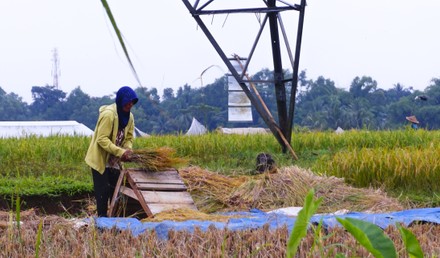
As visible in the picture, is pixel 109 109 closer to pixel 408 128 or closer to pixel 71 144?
pixel 71 144

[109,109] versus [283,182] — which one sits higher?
[109,109]

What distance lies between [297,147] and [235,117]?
338 centimetres

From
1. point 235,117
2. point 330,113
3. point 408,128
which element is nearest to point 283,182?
point 408,128

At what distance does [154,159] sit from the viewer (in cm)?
761

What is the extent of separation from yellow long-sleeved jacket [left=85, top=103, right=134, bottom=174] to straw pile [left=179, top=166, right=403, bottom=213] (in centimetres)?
130

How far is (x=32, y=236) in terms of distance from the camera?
4.70 metres

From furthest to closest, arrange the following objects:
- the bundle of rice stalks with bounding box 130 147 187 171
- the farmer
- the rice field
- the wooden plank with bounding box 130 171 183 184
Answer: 1. the bundle of rice stalks with bounding box 130 147 187 171
2. the wooden plank with bounding box 130 171 183 184
3. the farmer
4. the rice field

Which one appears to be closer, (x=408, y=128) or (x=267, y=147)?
(x=267, y=147)

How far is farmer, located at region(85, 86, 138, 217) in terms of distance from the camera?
7277 millimetres

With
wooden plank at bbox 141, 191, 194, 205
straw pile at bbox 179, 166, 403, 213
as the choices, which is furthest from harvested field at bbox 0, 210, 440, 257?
straw pile at bbox 179, 166, 403, 213

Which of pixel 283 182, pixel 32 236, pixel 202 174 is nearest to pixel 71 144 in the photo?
pixel 202 174

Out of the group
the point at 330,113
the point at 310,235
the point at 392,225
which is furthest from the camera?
the point at 330,113

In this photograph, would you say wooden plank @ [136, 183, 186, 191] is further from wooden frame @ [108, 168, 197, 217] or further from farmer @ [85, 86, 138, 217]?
farmer @ [85, 86, 138, 217]

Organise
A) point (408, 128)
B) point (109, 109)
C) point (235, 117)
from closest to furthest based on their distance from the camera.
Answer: point (109, 109), point (408, 128), point (235, 117)
